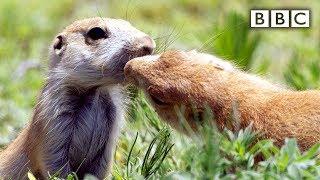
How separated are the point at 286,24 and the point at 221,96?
3.17 metres

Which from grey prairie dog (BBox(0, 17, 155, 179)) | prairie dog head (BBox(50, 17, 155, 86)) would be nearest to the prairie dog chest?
grey prairie dog (BBox(0, 17, 155, 179))

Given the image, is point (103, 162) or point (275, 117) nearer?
point (275, 117)

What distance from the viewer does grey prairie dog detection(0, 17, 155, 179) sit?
6.34 metres

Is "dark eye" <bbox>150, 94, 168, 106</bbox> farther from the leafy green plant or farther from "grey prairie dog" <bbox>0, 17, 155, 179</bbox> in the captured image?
the leafy green plant

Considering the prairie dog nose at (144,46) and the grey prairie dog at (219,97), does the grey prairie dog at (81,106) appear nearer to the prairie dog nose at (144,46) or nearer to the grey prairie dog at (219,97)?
the prairie dog nose at (144,46)

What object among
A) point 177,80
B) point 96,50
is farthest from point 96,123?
point 177,80

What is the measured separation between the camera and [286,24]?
8.51m

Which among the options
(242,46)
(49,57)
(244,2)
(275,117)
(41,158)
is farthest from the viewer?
(244,2)

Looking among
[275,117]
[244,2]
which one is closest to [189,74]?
[275,117]

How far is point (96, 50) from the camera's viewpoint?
6488 mm

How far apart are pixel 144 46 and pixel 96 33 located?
52cm

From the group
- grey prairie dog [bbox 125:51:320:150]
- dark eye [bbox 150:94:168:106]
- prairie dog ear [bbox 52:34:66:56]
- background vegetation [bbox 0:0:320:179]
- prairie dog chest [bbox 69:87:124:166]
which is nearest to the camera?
background vegetation [bbox 0:0:320:179]

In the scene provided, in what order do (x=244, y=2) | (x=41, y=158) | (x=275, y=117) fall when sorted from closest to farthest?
(x=275, y=117)
(x=41, y=158)
(x=244, y=2)

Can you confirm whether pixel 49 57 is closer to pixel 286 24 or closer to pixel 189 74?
pixel 189 74
